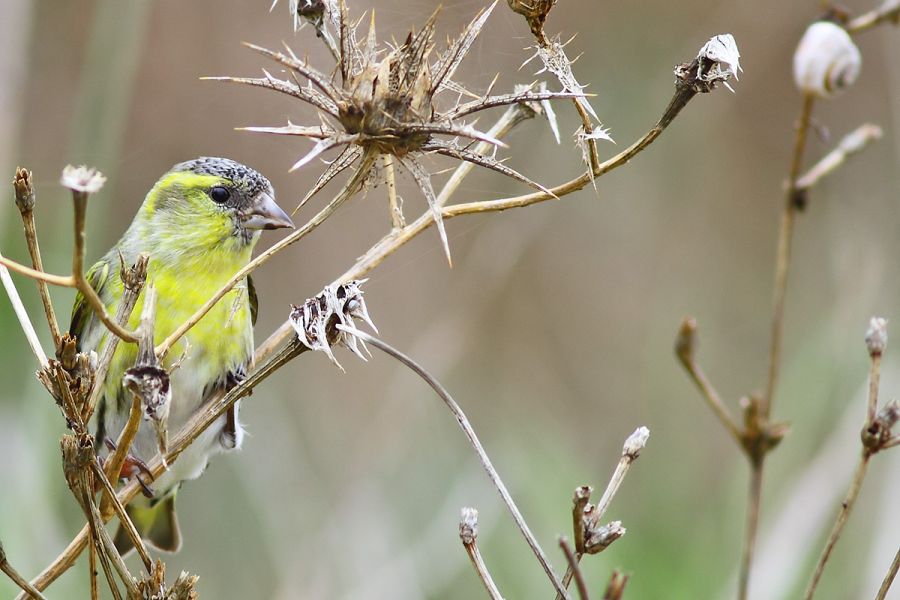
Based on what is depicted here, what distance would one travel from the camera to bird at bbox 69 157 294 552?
2641 mm

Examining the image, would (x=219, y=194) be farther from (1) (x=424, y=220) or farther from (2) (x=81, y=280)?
(2) (x=81, y=280)

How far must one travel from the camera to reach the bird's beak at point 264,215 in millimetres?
2465

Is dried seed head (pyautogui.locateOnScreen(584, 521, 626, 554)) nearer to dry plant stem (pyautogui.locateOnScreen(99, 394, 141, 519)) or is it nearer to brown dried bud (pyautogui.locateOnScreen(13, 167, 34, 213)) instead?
dry plant stem (pyautogui.locateOnScreen(99, 394, 141, 519))

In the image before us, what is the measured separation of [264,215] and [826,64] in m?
1.35

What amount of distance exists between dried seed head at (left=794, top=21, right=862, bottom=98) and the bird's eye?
4.77ft

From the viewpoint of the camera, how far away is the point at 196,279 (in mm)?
2736

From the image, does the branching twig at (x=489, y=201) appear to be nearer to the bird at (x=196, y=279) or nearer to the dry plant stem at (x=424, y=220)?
the dry plant stem at (x=424, y=220)

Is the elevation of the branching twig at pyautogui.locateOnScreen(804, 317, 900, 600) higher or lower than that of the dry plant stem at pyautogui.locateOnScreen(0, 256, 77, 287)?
lower

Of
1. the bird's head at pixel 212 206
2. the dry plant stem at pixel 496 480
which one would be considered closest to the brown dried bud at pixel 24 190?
the dry plant stem at pixel 496 480

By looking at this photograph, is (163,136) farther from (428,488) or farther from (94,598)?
(94,598)

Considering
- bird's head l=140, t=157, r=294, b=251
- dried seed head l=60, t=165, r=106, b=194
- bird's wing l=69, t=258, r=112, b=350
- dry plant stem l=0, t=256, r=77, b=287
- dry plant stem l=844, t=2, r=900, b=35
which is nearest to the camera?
dried seed head l=60, t=165, r=106, b=194

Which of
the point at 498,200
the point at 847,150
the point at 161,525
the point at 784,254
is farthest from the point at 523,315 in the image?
the point at 498,200

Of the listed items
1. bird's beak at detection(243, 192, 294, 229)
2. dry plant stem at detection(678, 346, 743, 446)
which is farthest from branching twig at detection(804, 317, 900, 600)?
bird's beak at detection(243, 192, 294, 229)

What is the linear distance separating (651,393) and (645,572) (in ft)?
2.53
